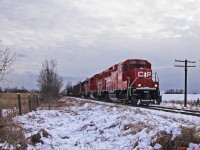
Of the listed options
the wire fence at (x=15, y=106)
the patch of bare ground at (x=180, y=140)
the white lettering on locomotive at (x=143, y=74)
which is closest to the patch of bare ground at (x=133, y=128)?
the patch of bare ground at (x=180, y=140)

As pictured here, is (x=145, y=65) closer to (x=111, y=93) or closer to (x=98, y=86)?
(x=111, y=93)

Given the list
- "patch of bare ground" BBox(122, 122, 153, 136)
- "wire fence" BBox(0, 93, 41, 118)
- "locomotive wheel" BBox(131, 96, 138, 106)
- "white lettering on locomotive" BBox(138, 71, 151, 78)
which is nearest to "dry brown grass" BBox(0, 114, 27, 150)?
"patch of bare ground" BBox(122, 122, 153, 136)

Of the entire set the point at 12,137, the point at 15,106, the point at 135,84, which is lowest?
the point at 15,106

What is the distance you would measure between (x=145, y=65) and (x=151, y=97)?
4.06 m

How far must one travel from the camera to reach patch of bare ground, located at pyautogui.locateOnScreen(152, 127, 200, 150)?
25.0ft

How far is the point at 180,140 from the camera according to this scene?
25.2 ft

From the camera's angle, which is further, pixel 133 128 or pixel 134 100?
pixel 134 100

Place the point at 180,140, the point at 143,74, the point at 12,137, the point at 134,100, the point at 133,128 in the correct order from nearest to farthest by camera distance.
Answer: the point at 180,140, the point at 12,137, the point at 133,128, the point at 134,100, the point at 143,74

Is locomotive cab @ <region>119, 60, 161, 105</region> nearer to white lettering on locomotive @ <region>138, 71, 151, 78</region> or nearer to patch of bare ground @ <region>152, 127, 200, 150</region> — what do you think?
white lettering on locomotive @ <region>138, 71, 151, 78</region>

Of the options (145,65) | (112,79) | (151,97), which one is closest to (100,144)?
(151,97)

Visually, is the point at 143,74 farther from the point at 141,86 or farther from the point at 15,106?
the point at 15,106

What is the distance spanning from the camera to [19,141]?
10180 mm

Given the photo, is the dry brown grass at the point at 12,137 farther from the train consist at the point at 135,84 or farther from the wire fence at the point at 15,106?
the train consist at the point at 135,84

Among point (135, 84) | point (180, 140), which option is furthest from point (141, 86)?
point (180, 140)
